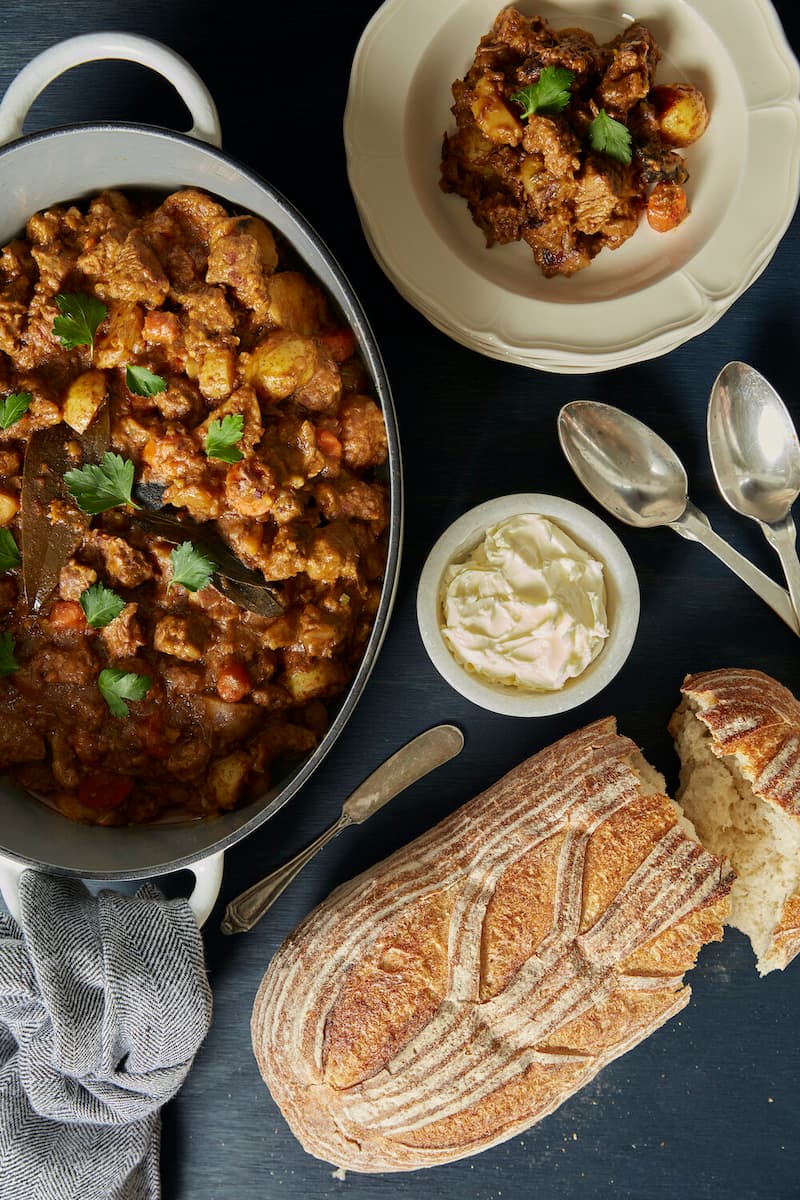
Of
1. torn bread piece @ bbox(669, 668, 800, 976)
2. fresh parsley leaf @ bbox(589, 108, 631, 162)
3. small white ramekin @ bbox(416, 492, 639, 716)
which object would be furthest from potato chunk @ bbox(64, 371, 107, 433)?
torn bread piece @ bbox(669, 668, 800, 976)

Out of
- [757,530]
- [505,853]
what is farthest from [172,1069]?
[757,530]

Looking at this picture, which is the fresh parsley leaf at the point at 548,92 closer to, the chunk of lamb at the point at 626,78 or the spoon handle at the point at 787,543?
the chunk of lamb at the point at 626,78

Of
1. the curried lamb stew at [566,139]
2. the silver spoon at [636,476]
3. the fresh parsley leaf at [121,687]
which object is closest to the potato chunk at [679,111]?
the curried lamb stew at [566,139]

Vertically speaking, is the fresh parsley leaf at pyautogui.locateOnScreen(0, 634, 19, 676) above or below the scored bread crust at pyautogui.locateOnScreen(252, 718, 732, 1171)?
above

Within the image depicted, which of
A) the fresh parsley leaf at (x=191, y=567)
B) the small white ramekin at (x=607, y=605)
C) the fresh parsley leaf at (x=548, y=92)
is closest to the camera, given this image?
the fresh parsley leaf at (x=191, y=567)

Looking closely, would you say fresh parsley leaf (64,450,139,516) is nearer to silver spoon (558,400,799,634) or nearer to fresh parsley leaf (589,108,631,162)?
silver spoon (558,400,799,634)

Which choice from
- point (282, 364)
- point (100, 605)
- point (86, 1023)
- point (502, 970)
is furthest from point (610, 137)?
point (86, 1023)

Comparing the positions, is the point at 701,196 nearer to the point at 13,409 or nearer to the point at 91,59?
the point at 91,59
